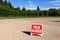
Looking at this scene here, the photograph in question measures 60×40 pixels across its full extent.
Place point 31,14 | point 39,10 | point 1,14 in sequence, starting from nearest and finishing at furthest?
point 1,14 → point 31,14 → point 39,10

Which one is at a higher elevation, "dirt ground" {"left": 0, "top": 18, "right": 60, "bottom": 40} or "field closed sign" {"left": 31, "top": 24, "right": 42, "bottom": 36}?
"field closed sign" {"left": 31, "top": 24, "right": 42, "bottom": 36}

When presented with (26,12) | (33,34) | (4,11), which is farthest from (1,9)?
(33,34)

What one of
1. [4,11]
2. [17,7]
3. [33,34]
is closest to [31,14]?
[17,7]

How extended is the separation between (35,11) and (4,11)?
2785 cm

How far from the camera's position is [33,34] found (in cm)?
1568

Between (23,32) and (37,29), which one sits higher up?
(37,29)

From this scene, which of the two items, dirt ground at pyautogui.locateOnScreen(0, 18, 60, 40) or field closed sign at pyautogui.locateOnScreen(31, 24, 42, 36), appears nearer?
dirt ground at pyautogui.locateOnScreen(0, 18, 60, 40)

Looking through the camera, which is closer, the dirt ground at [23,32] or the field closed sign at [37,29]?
the dirt ground at [23,32]

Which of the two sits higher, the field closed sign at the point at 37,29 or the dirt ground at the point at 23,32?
the field closed sign at the point at 37,29

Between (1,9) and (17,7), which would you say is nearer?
(1,9)

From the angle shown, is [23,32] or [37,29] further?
[23,32]

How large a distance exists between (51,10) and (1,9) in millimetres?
38870

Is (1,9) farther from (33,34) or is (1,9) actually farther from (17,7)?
(33,34)

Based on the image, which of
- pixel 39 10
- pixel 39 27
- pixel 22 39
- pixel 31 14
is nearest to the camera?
pixel 22 39
